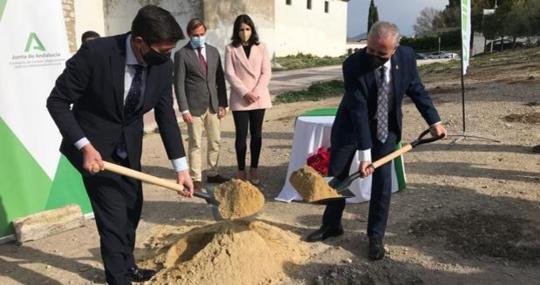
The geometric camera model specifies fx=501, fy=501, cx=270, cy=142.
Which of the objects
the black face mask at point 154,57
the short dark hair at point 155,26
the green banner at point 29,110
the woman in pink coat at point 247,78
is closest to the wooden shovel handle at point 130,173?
the black face mask at point 154,57

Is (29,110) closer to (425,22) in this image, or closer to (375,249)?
(375,249)

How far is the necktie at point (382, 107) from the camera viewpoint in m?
3.62

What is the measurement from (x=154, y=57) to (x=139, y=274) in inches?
67.1

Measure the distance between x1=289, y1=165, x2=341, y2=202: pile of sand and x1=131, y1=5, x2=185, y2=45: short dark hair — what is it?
1498 millimetres

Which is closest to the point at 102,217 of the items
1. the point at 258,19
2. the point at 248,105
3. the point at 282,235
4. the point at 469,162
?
the point at 282,235

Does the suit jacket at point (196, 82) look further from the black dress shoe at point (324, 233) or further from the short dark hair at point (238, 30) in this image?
the black dress shoe at point (324, 233)

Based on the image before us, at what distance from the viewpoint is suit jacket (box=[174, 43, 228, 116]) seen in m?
5.51

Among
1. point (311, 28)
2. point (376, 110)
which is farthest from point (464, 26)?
point (311, 28)

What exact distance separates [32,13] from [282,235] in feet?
9.67

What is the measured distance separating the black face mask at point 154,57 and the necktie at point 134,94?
0.39 ft

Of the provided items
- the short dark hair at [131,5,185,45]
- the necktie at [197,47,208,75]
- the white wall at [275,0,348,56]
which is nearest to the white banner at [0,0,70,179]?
the necktie at [197,47,208,75]

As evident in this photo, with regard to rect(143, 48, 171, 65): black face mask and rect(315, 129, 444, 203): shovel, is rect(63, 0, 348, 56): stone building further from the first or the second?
rect(143, 48, 171, 65): black face mask

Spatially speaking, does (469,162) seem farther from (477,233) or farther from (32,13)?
(32,13)

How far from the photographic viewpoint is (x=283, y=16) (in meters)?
42.1
